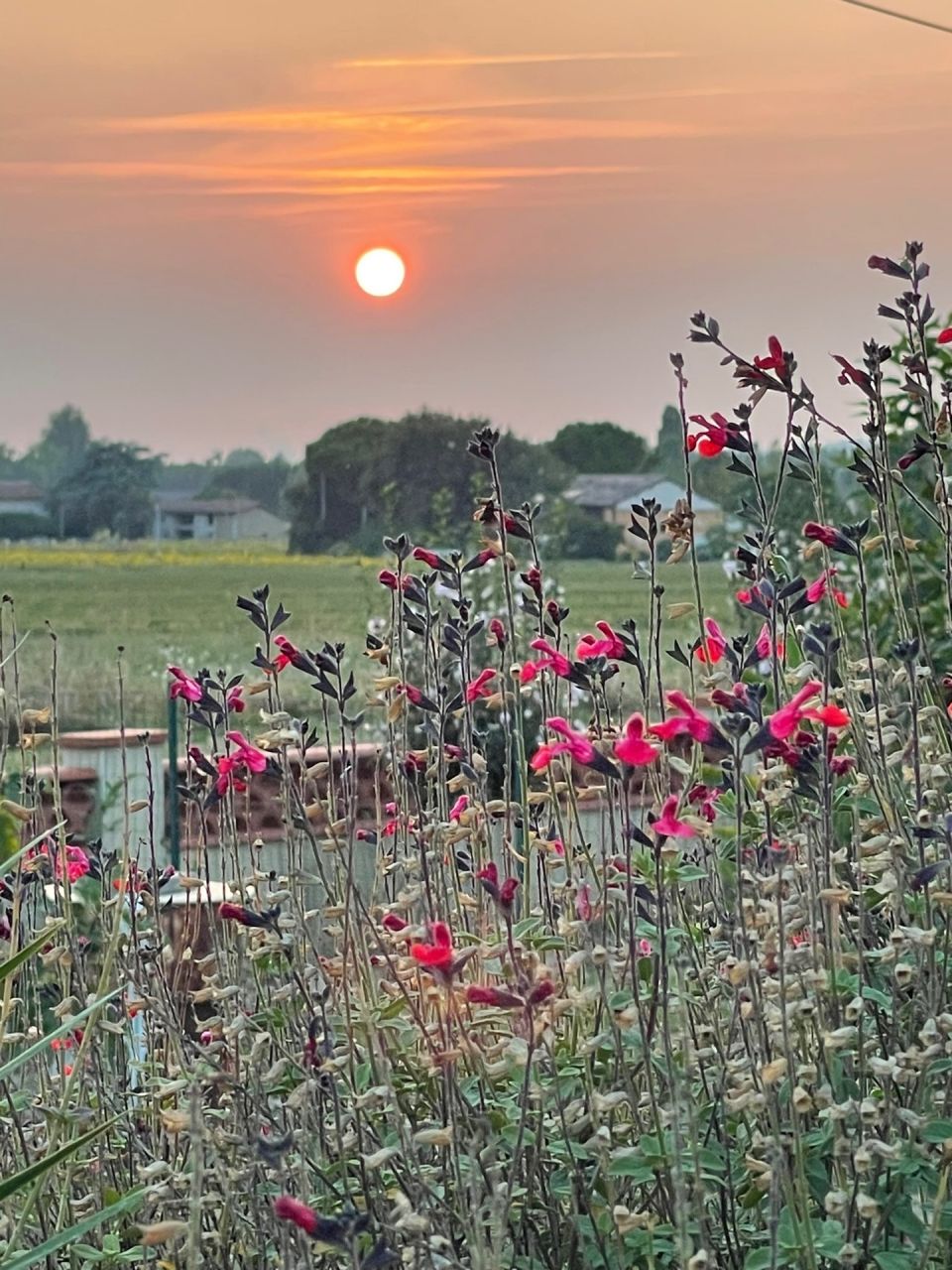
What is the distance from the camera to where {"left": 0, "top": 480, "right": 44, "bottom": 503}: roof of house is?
23562 millimetres

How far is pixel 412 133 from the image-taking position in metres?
18.3

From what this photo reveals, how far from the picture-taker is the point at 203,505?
23656mm

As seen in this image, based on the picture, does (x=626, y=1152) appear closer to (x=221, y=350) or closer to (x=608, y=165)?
(x=608, y=165)

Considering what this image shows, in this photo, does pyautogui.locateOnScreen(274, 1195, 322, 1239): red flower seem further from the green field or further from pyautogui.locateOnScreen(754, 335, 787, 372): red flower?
the green field

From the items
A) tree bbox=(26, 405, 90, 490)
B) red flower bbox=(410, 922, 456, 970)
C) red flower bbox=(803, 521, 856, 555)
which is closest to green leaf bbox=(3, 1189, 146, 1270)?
red flower bbox=(410, 922, 456, 970)

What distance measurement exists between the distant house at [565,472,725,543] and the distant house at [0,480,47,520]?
868cm

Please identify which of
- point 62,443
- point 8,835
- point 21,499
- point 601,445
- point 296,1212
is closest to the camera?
point 296,1212

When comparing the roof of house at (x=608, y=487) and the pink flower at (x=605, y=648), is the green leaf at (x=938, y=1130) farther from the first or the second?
the roof of house at (x=608, y=487)

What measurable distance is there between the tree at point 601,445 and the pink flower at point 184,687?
19.1 metres

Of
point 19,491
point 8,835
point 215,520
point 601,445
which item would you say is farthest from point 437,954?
point 19,491

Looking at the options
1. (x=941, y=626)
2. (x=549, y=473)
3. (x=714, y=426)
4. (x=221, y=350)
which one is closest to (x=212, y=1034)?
(x=714, y=426)

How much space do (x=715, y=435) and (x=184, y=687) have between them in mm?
630

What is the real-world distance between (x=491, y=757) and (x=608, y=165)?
47.6 ft

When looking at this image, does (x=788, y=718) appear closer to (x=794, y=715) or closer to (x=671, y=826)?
(x=794, y=715)
